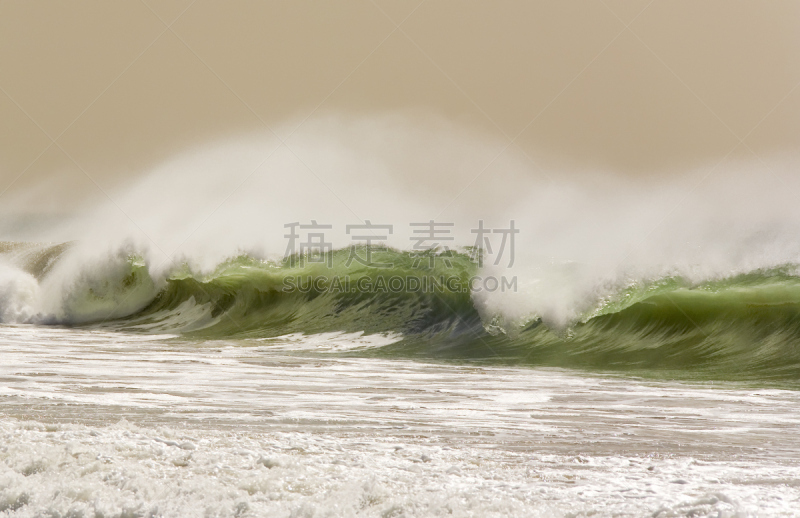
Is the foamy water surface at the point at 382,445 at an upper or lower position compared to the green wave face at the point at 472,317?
lower

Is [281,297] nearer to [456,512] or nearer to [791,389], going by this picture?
[791,389]

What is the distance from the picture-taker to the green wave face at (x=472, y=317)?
838 cm

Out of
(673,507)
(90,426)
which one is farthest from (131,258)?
(673,507)

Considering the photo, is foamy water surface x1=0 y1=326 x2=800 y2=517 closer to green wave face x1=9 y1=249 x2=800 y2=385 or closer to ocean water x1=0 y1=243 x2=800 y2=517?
ocean water x1=0 y1=243 x2=800 y2=517

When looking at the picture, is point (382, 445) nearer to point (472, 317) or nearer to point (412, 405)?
point (412, 405)

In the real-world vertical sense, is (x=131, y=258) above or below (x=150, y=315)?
above

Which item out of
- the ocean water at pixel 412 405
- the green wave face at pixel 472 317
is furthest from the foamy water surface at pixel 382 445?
the green wave face at pixel 472 317

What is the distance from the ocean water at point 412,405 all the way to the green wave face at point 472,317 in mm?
32

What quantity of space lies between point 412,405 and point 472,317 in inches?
200

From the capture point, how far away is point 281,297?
13.0 metres

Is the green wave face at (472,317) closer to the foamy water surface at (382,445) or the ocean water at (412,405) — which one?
the ocean water at (412,405)

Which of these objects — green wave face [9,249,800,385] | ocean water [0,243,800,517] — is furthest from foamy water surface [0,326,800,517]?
green wave face [9,249,800,385]

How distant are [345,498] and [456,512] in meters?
0.43

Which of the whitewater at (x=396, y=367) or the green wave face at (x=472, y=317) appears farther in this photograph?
the green wave face at (x=472, y=317)
